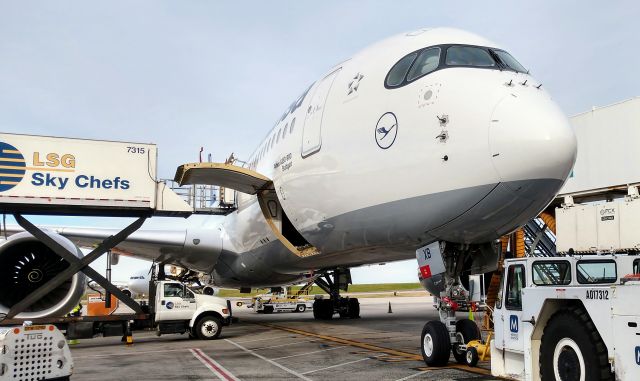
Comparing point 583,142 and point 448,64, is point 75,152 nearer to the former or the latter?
point 448,64

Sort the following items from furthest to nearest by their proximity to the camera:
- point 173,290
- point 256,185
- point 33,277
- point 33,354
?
point 173,290 < point 33,277 < point 256,185 < point 33,354

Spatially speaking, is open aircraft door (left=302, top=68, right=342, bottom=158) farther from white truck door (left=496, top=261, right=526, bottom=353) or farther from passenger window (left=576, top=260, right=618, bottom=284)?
passenger window (left=576, top=260, right=618, bottom=284)

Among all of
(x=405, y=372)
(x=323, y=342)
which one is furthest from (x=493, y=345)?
(x=323, y=342)

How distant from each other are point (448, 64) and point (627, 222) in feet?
22.5

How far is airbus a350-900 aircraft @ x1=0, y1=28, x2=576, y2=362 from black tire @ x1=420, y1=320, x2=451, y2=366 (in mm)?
526

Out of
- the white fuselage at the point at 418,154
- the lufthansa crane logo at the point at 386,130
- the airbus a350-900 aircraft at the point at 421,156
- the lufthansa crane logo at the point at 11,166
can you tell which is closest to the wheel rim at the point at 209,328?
the airbus a350-900 aircraft at the point at 421,156

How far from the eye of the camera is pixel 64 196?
12836 millimetres

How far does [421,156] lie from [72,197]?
8701mm

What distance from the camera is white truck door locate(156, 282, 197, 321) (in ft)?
48.2

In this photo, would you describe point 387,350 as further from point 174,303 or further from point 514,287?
point 174,303

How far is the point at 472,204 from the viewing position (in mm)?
7191

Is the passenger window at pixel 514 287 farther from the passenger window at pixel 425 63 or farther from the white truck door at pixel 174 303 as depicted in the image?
the white truck door at pixel 174 303

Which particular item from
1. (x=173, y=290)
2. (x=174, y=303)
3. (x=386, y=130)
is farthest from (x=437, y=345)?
(x=173, y=290)

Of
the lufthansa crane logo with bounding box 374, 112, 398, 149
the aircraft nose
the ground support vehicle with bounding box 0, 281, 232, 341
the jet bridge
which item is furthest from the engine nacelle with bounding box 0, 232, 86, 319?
the aircraft nose
